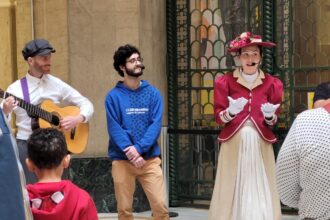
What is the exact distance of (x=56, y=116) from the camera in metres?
6.57

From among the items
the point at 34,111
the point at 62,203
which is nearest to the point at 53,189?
the point at 62,203

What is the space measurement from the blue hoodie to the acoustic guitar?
0.28 meters

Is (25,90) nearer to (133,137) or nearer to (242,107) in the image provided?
(133,137)

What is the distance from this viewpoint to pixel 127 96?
6.82 metres

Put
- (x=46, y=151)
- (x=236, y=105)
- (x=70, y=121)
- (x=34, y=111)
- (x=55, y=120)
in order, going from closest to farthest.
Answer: (x=46, y=151) → (x=34, y=111) → (x=55, y=120) → (x=70, y=121) → (x=236, y=105)

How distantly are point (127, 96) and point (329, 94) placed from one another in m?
2.93

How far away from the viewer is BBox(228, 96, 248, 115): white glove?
6887mm

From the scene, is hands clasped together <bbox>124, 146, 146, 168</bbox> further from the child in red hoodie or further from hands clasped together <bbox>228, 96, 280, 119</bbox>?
the child in red hoodie

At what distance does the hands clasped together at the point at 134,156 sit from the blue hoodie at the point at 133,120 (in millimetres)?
67

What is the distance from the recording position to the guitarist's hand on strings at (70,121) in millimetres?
6668

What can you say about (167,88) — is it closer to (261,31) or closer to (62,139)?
(261,31)

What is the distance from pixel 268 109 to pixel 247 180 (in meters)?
0.71

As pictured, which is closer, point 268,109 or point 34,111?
point 34,111

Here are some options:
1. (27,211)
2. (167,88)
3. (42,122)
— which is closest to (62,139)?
(27,211)
